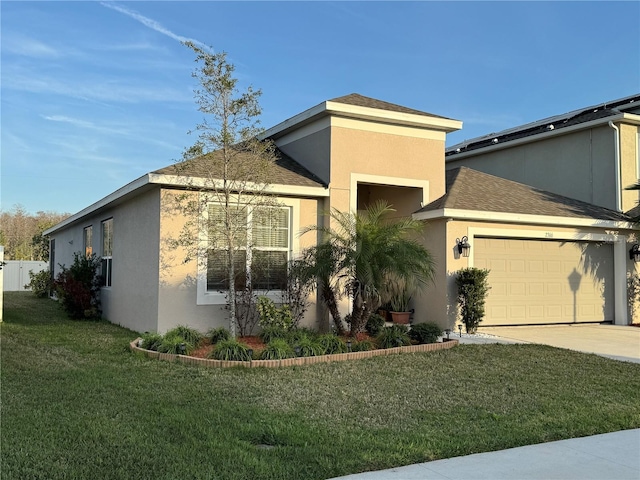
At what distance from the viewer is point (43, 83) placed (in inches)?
489

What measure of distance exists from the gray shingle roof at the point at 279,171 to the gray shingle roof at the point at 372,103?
6.26 ft

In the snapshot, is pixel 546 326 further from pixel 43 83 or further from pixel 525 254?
pixel 43 83

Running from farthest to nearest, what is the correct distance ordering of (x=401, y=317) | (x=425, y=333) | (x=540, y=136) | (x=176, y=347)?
(x=540, y=136) < (x=401, y=317) < (x=425, y=333) < (x=176, y=347)

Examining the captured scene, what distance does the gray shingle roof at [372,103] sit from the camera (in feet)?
43.5

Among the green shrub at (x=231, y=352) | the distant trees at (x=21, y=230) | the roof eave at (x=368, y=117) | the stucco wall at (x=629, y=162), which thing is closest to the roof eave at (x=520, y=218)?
the stucco wall at (x=629, y=162)

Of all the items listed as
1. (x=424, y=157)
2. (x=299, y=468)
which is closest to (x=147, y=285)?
(x=424, y=157)

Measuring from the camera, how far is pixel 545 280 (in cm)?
1433

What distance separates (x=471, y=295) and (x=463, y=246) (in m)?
1.17

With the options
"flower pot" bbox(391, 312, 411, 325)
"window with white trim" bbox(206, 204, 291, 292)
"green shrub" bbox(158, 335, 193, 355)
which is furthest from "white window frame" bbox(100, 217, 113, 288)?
"flower pot" bbox(391, 312, 411, 325)

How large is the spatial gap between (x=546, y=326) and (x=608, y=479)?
1060 centimetres

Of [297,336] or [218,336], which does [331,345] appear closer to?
[297,336]

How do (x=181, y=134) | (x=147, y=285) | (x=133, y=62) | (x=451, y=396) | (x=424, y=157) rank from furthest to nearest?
(x=424, y=157) → (x=133, y=62) → (x=147, y=285) → (x=181, y=134) → (x=451, y=396)

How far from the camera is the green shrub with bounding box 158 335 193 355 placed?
8.97 meters

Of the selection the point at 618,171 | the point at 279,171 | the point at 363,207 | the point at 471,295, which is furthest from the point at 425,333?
the point at 618,171
